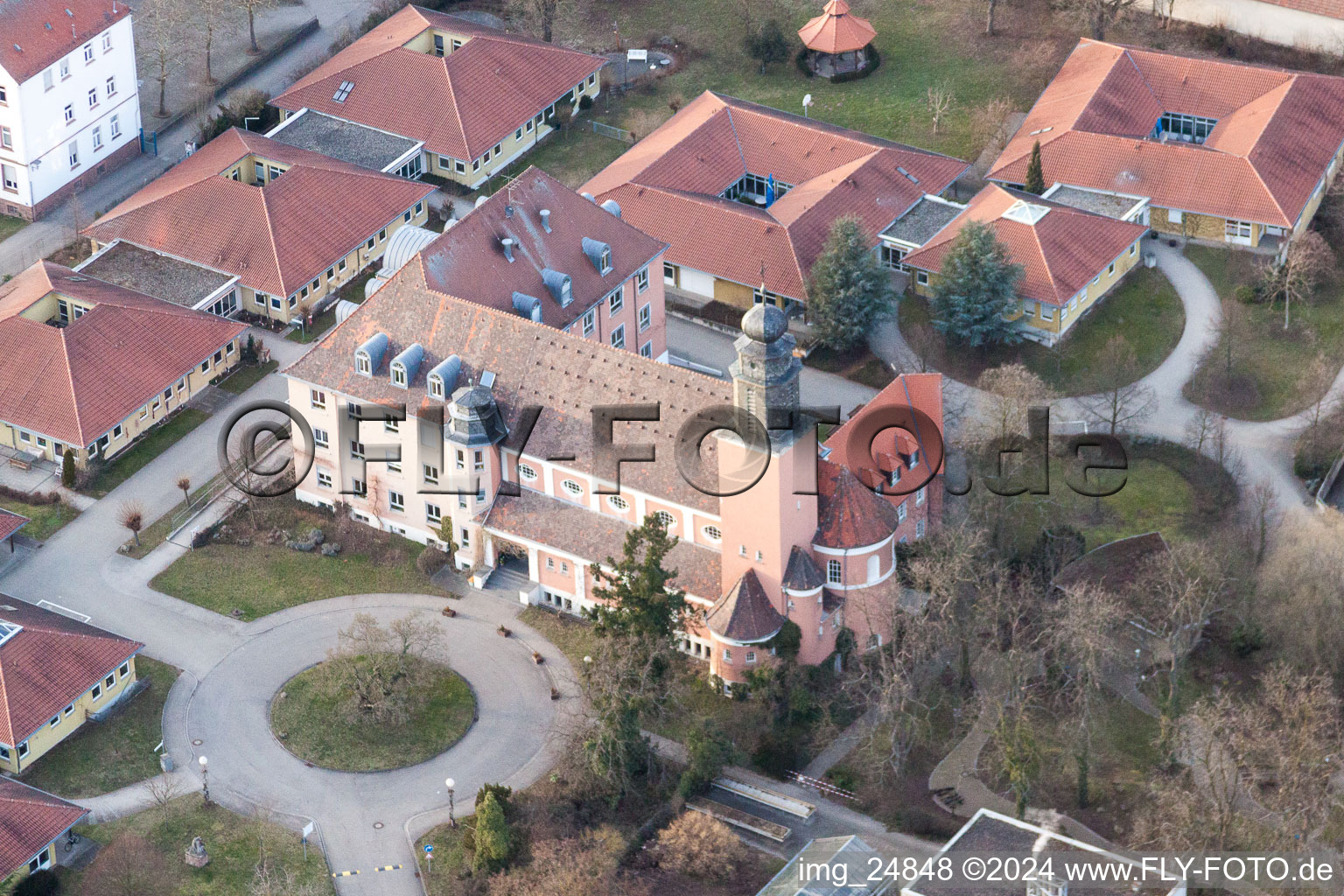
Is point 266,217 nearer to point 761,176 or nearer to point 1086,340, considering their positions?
point 761,176

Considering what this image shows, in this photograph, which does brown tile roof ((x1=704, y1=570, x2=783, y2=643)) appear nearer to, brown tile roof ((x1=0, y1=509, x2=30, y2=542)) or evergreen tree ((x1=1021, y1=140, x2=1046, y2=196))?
brown tile roof ((x1=0, y1=509, x2=30, y2=542))

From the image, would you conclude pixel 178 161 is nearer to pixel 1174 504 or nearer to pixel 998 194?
pixel 998 194

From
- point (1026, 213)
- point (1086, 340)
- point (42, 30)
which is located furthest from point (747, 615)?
point (42, 30)

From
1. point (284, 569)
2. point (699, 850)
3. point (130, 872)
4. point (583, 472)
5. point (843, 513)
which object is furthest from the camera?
point (284, 569)

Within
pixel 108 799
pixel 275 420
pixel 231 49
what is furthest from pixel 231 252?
pixel 108 799

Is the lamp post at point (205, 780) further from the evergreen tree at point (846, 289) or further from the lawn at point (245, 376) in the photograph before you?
the evergreen tree at point (846, 289)

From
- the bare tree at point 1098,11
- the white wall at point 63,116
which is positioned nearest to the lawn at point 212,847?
the white wall at point 63,116
